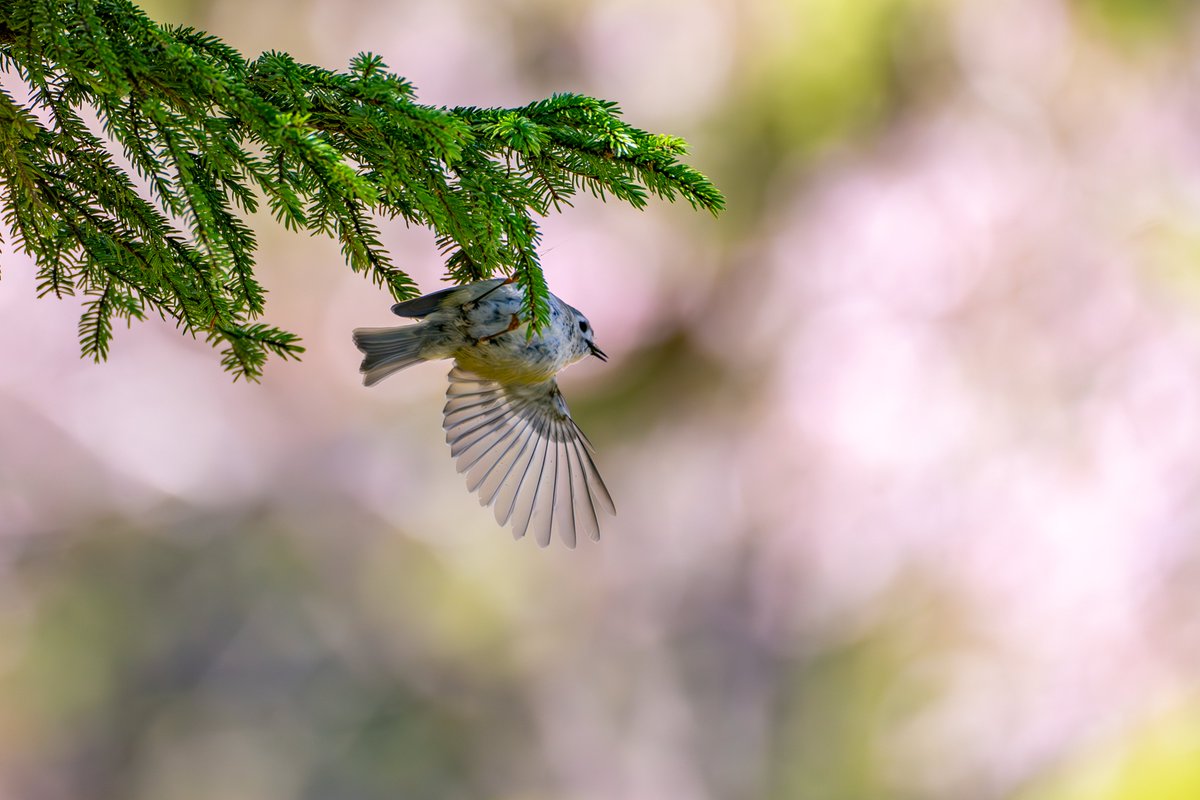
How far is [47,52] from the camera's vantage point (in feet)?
2.35

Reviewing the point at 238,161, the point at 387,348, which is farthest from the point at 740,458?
the point at 238,161

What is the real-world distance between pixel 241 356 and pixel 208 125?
16cm

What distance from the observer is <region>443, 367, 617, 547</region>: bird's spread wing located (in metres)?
1.30

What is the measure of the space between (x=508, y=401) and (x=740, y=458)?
2.18 metres

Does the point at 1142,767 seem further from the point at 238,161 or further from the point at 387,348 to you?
the point at 238,161

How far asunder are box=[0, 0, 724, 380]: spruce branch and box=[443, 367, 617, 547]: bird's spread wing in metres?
0.40

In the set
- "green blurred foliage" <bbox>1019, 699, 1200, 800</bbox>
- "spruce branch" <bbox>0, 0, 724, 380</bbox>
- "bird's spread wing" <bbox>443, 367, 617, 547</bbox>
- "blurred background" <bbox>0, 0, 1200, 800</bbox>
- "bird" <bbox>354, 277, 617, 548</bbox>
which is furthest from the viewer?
"blurred background" <bbox>0, 0, 1200, 800</bbox>

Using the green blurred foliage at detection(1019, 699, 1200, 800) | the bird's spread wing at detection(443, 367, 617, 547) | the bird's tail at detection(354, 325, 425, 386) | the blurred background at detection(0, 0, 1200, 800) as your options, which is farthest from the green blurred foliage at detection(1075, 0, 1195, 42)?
the bird's tail at detection(354, 325, 425, 386)

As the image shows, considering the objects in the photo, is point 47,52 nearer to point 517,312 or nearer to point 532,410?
point 517,312

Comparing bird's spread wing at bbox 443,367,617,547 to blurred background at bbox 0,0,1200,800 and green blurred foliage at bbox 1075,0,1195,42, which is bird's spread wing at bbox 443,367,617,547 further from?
green blurred foliage at bbox 1075,0,1195,42

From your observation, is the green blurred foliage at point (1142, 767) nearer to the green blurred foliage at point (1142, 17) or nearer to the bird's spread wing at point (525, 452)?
the green blurred foliage at point (1142, 17)

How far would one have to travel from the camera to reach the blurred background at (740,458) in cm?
313

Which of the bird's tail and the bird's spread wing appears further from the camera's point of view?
the bird's spread wing

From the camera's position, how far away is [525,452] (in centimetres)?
135
